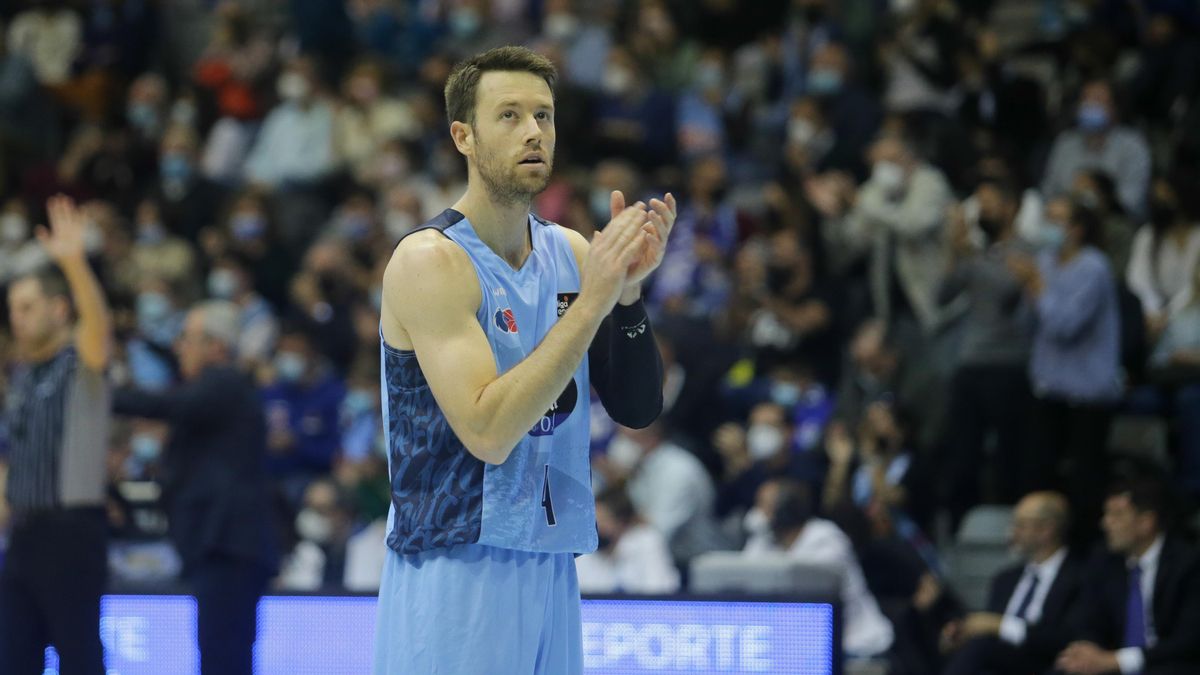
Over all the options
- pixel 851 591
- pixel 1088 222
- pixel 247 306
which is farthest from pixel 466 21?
pixel 851 591

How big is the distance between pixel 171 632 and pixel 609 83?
27.2ft

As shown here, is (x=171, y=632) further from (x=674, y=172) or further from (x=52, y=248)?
(x=674, y=172)

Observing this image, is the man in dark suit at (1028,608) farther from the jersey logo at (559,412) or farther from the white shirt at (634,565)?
the jersey logo at (559,412)

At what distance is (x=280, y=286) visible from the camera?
14.9 m

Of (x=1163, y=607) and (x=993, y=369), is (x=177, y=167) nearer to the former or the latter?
(x=993, y=369)

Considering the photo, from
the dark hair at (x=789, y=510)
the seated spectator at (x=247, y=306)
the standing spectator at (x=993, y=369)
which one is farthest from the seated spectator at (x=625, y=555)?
the seated spectator at (x=247, y=306)

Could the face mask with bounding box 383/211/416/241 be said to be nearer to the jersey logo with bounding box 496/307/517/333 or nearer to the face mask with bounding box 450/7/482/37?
the face mask with bounding box 450/7/482/37

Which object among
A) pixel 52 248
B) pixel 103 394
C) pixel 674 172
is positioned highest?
pixel 674 172

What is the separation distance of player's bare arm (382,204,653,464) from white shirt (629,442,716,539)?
288 inches

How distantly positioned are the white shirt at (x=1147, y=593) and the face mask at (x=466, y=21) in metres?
9.22

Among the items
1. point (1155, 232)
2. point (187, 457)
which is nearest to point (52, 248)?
point (187, 457)

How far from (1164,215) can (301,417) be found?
6.62 metres

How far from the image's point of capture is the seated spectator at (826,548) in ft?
32.8

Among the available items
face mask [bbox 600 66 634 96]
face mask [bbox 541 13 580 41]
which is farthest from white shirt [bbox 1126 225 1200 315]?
face mask [bbox 541 13 580 41]
